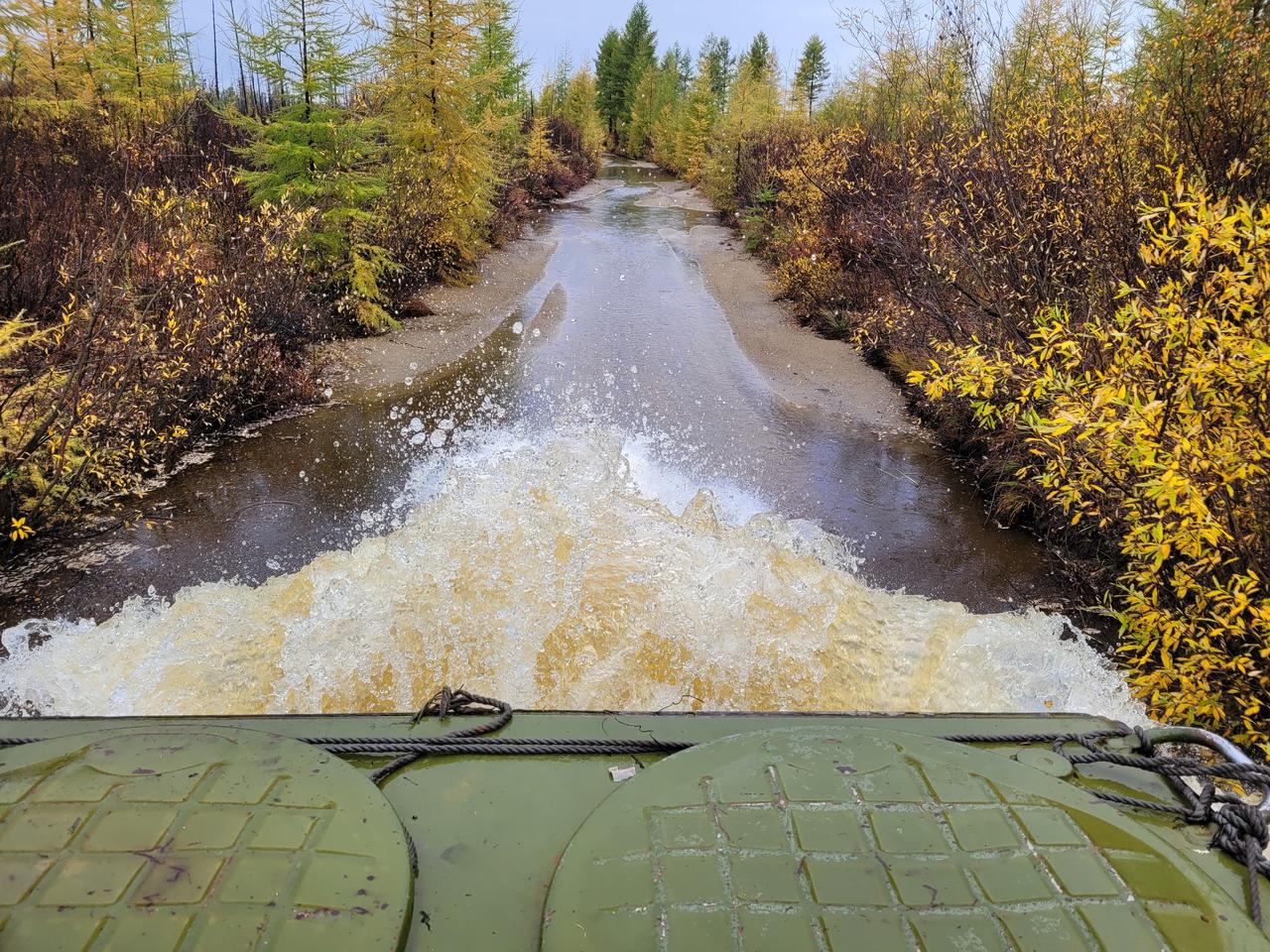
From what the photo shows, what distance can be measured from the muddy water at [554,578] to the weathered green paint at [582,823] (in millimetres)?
1979

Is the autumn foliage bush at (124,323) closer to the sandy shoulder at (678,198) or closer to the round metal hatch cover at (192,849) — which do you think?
the round metal hatch cover at (192,849)

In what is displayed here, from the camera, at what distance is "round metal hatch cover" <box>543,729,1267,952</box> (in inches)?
53.1

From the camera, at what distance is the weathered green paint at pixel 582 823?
137cm

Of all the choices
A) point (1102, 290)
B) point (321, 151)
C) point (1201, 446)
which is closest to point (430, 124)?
point (321, 151)

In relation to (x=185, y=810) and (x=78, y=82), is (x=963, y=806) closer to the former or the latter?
(x=185, y=810)

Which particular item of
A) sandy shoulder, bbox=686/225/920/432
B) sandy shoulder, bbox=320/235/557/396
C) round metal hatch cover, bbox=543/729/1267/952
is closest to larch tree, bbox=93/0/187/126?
sandy shoulder, bbox=320/235/557/396

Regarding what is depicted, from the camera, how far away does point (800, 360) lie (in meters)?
11.2

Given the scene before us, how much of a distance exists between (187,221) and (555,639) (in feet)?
24.2

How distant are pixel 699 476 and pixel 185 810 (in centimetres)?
609

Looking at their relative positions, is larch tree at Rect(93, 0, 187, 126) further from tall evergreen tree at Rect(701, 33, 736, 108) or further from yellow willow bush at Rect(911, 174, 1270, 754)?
tall evergreen tree at Rect(701, 33, 736, 108)

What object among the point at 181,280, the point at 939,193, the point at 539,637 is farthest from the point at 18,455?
the point at 939,193

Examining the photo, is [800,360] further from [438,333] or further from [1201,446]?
[1201,446]

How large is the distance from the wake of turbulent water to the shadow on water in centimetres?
61

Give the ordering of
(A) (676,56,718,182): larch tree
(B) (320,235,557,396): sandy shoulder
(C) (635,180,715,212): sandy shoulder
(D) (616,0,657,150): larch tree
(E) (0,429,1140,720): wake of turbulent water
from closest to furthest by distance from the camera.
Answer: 1. (E) (0,429,1140,720): wake of turbulent water
2. (B) (320,235,557,396): sandy shoulder
3. (C) (635,180,715,212): sandy shoulder
4. (A) (676,56,718,182): larch tree
5. (D) (616,0,657,150): larch tree
